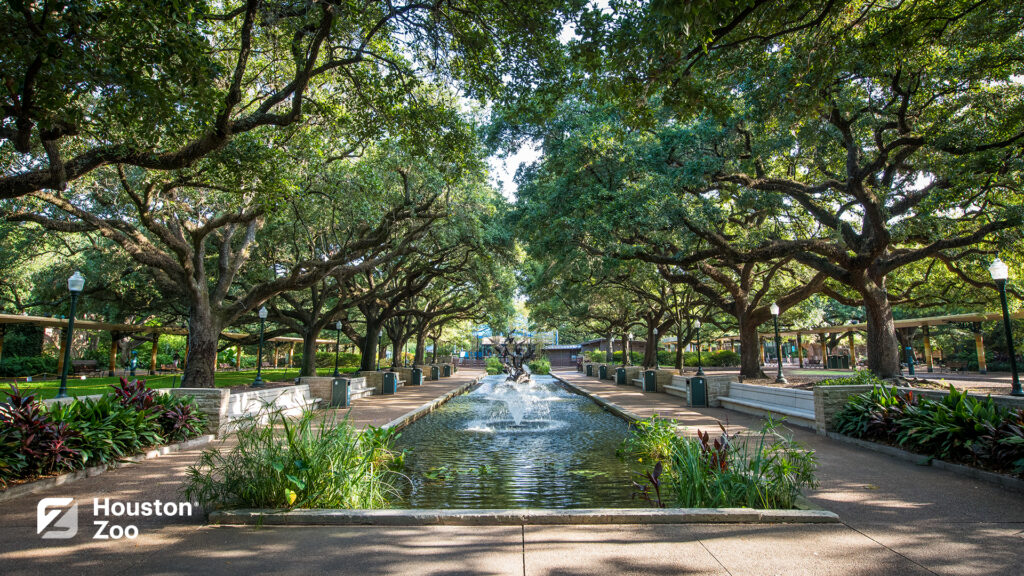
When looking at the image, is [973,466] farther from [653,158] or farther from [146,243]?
[146,243]

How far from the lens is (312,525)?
A: 4.89 metres

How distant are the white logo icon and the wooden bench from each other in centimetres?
1193

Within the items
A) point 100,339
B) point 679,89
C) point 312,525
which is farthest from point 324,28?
point 100,339

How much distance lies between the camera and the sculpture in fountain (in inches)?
1216

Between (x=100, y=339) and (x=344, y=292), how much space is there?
36633 millimetres

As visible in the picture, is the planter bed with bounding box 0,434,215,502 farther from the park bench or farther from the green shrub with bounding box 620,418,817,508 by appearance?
the park bench

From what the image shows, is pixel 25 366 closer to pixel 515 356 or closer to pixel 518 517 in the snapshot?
pixel 515 356

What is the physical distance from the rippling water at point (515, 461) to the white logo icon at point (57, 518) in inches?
131

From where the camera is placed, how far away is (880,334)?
1501cm

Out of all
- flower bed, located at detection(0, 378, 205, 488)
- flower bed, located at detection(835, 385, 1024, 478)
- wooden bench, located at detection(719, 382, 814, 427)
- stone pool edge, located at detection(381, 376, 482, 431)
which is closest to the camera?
flower bed, located at detection(0, 378, 205, 488)

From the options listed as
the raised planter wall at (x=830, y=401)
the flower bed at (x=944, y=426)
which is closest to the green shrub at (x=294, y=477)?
the flower bed at (x=944, y=426)

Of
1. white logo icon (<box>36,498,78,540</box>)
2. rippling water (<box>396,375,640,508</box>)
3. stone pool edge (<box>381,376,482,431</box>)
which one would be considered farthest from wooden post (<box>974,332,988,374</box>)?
white logo icon (<box>36,498,78,540</box>)

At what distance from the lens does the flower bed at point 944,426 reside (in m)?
6.49

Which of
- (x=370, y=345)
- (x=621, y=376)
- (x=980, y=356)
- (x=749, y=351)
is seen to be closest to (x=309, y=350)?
(x=370, y=345)
